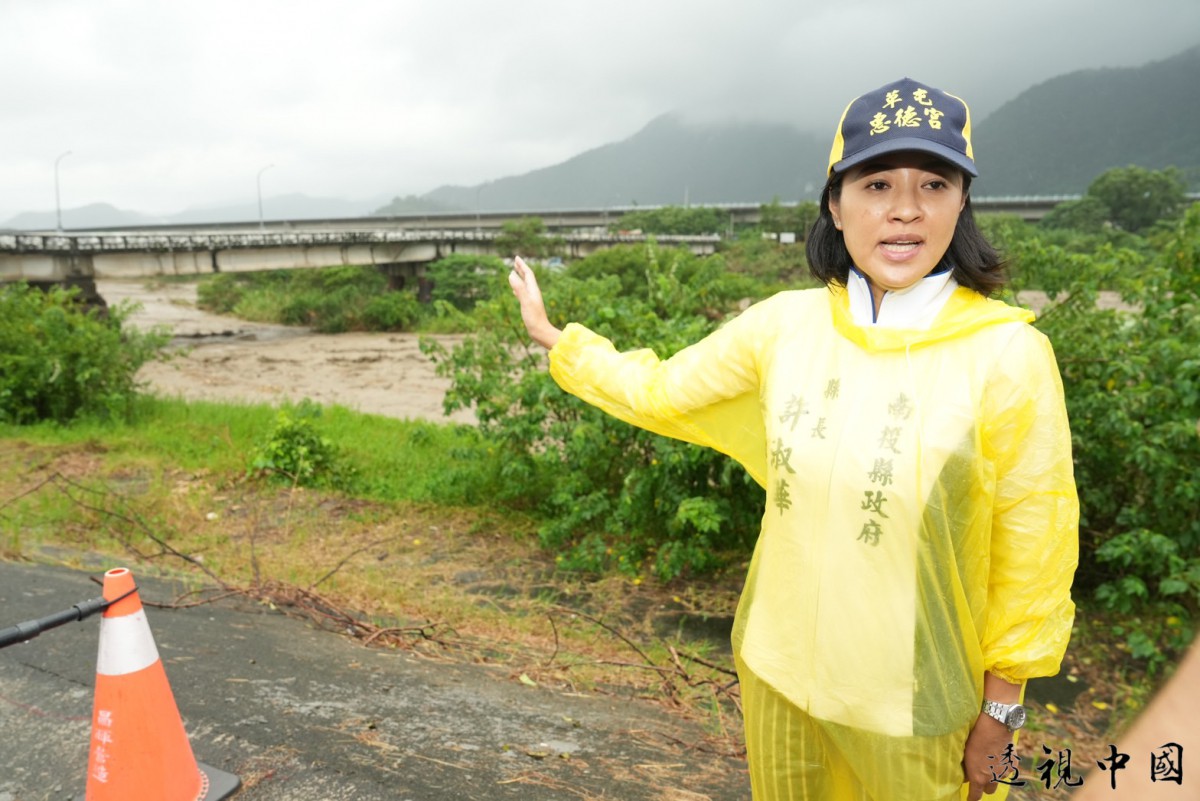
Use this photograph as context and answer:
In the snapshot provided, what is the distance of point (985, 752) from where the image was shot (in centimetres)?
159

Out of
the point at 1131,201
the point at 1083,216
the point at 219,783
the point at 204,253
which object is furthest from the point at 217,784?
the point at 1131,201

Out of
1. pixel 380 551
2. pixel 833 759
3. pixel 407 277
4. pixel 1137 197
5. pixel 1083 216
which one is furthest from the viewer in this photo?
pixel 1137 197

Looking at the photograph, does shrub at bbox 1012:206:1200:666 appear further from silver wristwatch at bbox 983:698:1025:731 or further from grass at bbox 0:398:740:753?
silver wristwatch at bbox 983:698:1025:731

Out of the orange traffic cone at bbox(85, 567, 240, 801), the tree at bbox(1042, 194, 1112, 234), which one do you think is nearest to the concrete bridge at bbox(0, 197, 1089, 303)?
the orange traffic cone at bbox(85, 567, 240, 801)

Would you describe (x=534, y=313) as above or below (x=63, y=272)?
below

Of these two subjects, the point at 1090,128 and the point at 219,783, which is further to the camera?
the point at 1090,128

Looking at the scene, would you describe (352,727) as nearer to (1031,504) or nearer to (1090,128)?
(1031,504)

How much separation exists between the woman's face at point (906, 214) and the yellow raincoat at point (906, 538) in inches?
4.2

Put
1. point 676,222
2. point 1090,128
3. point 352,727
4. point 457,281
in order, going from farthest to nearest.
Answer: point 1090,128
point 676,222
point 457,281
point 352,727

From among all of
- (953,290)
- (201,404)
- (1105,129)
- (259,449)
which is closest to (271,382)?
(201,404)

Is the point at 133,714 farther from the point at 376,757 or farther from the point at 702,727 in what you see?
the point at 702,727

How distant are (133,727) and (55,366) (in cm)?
869

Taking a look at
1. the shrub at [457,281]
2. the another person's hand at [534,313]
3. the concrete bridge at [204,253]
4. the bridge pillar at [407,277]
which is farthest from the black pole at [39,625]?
the bridge pillar at [407,277]

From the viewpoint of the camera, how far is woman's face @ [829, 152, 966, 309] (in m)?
1.57
